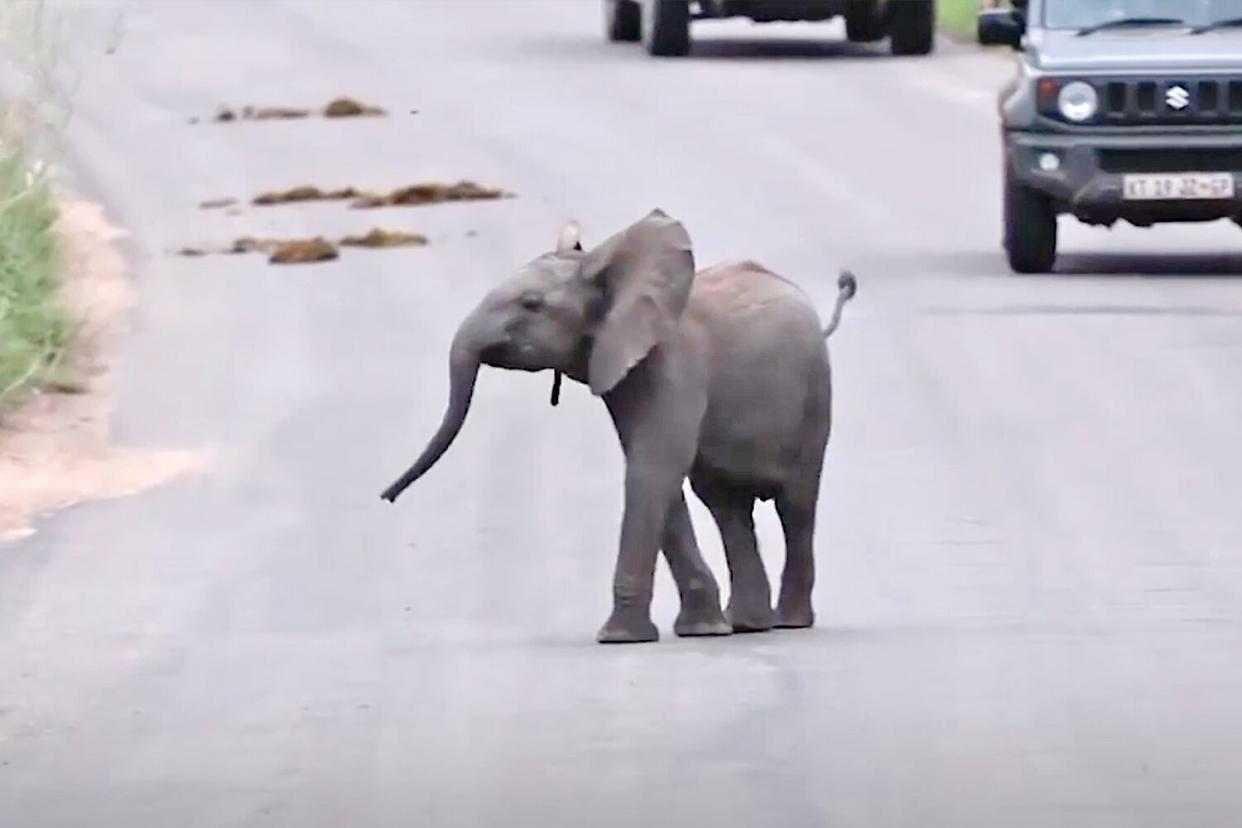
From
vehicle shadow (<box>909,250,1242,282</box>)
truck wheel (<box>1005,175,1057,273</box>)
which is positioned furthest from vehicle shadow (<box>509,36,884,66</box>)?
truck wheel (<box>1005,175,1057,273</box>)

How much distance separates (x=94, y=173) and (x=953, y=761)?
61.4 feet

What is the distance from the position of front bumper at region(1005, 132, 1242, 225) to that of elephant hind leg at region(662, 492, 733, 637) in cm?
879

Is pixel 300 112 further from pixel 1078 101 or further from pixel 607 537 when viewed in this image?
pixel 607 537

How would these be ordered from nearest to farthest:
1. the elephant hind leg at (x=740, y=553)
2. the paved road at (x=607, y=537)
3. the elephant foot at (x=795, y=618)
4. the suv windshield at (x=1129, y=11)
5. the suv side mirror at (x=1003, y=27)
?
the paved road at (x=607, y=537) → the elephant hind leg at (x=740, y=553) → the elephant foot at (x=795, y=618) → the suv windshield at (x=1129, y=11) → the suv side mirror at (x=1003, y=27)

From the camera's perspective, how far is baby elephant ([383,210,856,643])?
12.0 metres

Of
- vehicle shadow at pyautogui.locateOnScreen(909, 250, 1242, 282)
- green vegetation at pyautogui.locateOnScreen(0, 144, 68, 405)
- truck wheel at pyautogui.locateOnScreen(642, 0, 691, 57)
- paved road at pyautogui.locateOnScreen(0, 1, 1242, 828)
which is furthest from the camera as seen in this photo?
truck wheel at pyautogui.locateOnScreen(642, 0, 691, 57)

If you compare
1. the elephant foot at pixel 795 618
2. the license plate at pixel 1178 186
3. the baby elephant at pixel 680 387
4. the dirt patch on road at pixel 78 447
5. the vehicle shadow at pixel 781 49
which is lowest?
the vehicle shadow at pixel 781 49

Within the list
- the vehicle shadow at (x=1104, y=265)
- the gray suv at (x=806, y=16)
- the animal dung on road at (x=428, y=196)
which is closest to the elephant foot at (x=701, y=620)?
the vehicle shadow at (x=1104, y=265)

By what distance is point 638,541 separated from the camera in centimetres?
1215

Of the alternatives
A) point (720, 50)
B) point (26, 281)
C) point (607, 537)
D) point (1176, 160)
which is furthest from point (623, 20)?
point (607, 537)

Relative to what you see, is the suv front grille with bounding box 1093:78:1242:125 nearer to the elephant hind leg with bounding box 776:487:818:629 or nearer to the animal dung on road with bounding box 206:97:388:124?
the elephant hind leg with bounding box 776:487:818:629

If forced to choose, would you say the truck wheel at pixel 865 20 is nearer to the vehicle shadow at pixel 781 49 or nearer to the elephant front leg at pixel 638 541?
the vehicle shadow at pixel 781 49

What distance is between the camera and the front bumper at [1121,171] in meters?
20.9

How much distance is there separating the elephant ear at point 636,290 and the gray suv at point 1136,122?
9032 mm
